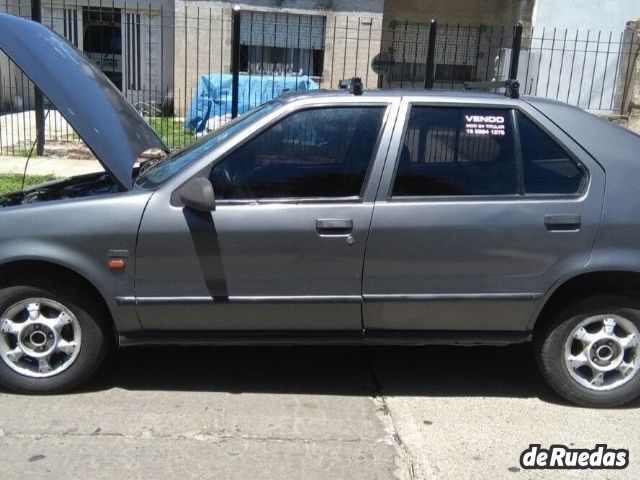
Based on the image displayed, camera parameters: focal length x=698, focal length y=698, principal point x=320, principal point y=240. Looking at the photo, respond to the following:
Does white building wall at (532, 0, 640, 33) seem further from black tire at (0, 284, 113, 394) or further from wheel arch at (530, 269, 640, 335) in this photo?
black tire at (0, 284, 113, 394)

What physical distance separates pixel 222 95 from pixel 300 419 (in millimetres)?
11576

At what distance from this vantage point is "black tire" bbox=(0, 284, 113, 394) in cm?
386

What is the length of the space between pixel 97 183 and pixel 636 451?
11.4 ft

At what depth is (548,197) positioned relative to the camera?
392cm

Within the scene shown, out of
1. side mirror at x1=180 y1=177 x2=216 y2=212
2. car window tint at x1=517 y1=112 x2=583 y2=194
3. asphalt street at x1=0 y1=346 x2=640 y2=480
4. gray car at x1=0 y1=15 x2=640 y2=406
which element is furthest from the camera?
car window tint at x1=517 y1=112 x2=583 y2=194

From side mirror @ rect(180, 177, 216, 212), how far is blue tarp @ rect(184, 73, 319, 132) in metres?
10.7

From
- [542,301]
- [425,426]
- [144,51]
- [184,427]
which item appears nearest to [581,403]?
[542,301]

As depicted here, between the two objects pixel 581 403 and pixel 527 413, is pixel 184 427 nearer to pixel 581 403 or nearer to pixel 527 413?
pixel 527 413

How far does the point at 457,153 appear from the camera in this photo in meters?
4.03

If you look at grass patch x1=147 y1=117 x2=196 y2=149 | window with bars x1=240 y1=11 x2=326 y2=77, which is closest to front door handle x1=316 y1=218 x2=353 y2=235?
grass patch x1=147 y1=117 x2=196 y2=149

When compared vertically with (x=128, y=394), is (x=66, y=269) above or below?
above

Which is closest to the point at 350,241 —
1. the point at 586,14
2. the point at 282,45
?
the point at 282,45

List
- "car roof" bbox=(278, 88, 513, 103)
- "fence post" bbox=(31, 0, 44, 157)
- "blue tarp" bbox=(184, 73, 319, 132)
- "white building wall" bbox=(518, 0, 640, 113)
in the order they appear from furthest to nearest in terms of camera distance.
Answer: "white building wall" bbox=(518, 0, 640, 113), "blue tarp" bbox=(184, 73, 319, 132), "fence post" bbox=(31, 0, 44, 157), "car roof" bbox=(278, 88, 513, 103)

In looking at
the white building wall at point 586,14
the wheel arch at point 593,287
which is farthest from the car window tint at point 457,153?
the white building wall at point 586,14
